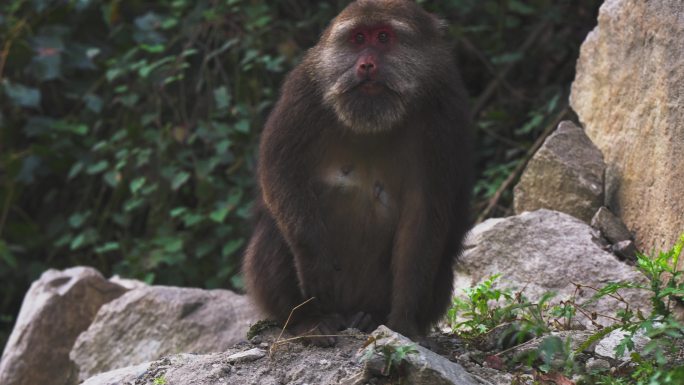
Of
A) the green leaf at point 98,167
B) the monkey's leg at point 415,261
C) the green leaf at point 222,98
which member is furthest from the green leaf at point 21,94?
the monkey's leg at point 415,261

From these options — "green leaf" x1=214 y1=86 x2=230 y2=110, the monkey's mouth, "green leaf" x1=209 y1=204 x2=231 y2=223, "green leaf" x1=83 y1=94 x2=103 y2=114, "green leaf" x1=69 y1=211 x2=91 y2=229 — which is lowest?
"green leaf" x1=69 y1=211 x2=91 y2=229

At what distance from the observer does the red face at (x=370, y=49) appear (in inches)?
161

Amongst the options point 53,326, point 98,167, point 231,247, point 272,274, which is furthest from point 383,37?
point 98,167

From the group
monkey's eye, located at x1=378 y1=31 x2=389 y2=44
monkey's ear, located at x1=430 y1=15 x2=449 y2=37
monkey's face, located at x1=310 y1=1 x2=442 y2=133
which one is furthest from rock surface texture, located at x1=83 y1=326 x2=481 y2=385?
monkey's ear, located at x1=430 y1=15 x2=449 y2=37

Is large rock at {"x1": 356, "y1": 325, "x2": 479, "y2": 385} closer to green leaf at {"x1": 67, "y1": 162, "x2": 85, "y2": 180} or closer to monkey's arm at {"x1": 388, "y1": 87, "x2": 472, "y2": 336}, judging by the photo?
monkey's arm at {"x1": 388, "y1": 87, "x2": 472, "y2": 336}

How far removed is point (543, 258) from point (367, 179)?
1145 mm

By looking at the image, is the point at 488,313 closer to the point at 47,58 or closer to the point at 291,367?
the point at 291,367

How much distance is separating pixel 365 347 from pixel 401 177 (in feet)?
2.97

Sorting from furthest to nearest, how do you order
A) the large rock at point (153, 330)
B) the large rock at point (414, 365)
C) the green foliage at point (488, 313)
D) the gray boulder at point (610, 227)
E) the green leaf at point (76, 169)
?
the green leaf at point (76, 169) < the large rock at point (153, 330) < the gray boulder at point (610, 227) < the green foliage at point (488, 313) < the large rock at point (414, 365)

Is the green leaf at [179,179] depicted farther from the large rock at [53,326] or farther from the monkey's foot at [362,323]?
the monkey's foot at [362,323]

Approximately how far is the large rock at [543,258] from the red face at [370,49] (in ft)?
4.02

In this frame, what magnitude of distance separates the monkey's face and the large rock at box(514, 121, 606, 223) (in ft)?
4.74

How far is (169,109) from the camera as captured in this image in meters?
8.34

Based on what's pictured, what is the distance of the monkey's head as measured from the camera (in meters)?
4.09
